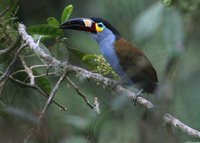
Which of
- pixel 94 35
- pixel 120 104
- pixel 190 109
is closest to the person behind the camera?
pixel 120 104

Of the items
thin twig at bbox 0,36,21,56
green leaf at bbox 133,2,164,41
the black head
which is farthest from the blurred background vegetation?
the black head

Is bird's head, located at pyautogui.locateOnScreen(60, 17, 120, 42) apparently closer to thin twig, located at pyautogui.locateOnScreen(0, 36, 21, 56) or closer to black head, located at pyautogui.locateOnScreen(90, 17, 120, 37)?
black head, located at pyautogui.locateOnScreen(90, 17, 120, 37)

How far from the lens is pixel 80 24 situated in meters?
3.37

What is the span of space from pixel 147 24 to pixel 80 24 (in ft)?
7.27

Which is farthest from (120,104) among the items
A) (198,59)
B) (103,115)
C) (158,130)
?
Answer: (198,59)

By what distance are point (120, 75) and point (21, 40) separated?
30.0 inches

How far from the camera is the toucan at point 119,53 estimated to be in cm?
323

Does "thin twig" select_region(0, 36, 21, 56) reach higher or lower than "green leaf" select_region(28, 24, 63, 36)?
lower

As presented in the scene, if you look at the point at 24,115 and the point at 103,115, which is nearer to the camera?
the point at 103,115

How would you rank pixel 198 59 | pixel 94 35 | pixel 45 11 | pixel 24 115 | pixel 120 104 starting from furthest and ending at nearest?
1. pixel 45 11
2. pixel 94 35
3. pixel 198 59
4. pixel 24 115
5. pixel 120 104

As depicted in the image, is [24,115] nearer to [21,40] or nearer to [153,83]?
[21,40]

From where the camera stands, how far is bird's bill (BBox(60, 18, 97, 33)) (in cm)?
Result: 312

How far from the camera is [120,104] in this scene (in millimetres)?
1356

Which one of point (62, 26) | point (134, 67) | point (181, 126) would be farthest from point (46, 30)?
point (181, 126)
